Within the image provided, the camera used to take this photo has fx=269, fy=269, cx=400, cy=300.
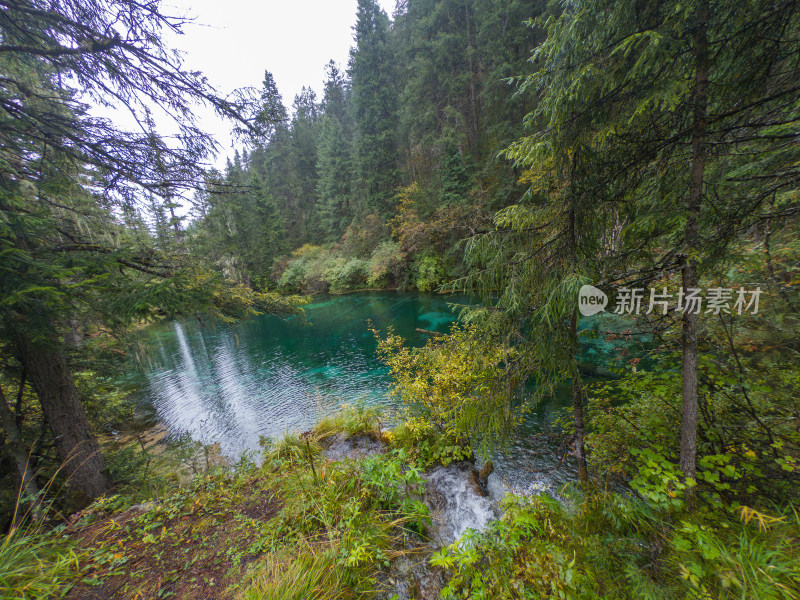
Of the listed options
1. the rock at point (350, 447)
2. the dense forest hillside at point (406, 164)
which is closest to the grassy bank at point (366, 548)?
the rock at point (350, 447)

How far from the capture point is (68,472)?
13.0ft

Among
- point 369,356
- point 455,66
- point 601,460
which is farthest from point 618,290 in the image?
point 455,66

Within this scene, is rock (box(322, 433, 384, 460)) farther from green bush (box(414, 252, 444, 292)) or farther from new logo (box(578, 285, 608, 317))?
green bush (box(414, 252, 444, 292))

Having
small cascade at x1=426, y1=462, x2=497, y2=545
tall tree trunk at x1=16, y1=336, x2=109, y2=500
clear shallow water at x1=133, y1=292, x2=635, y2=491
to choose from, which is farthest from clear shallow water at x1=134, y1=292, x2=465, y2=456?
small cascade at x1=426, y1=462, x2=497, y2=545

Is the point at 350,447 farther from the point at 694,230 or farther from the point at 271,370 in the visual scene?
the point at 271,370

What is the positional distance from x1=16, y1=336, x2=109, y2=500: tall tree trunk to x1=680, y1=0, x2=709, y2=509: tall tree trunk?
7.11m

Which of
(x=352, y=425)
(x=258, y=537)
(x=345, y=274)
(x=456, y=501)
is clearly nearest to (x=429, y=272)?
(x=345, y=274)

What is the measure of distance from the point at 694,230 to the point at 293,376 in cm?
1184

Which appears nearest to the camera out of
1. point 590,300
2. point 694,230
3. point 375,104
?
point 694,230

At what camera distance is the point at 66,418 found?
150 inches

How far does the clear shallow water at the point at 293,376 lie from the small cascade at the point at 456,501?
67 cm

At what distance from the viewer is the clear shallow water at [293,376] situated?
20.9ft

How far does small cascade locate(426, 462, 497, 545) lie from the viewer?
3814 mm

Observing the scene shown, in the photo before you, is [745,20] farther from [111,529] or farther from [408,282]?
[408,282]
